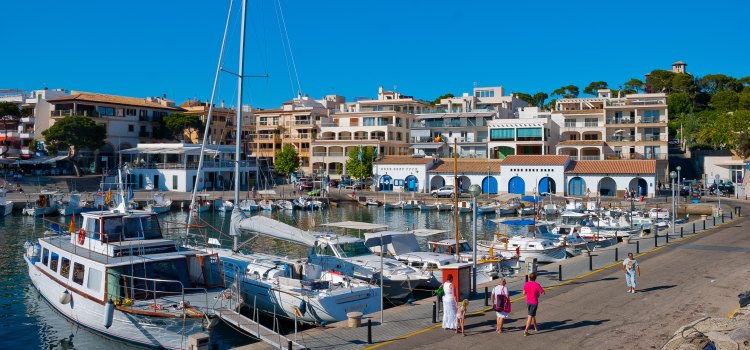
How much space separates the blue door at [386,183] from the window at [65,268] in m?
65.3

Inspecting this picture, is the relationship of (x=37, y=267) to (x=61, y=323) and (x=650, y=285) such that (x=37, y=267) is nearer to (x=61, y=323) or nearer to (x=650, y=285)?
(x=61, y=323)

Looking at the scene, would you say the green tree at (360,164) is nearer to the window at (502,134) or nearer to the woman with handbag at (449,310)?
the window at (502,134)

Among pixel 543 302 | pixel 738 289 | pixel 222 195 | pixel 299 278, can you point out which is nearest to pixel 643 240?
pixel 738 289

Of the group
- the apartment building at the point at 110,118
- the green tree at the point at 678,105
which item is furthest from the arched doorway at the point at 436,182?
the green tree at the point at 678,105

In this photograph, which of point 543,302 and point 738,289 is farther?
point 738,289

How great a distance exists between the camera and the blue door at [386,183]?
3469 inches

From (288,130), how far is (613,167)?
57.5 m

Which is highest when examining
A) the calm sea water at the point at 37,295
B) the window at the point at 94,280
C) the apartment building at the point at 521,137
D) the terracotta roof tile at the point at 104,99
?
the terracotta roof tile at the point at 104,99

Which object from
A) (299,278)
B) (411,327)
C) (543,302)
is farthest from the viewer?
(299,278)

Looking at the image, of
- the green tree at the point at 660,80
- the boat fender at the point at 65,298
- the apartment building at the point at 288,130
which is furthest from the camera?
the green tree at the point at 660,80

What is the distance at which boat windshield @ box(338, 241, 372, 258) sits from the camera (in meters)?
30.0

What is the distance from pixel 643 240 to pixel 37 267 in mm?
33183

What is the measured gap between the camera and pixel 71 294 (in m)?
22.3

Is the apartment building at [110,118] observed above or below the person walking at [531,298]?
above
